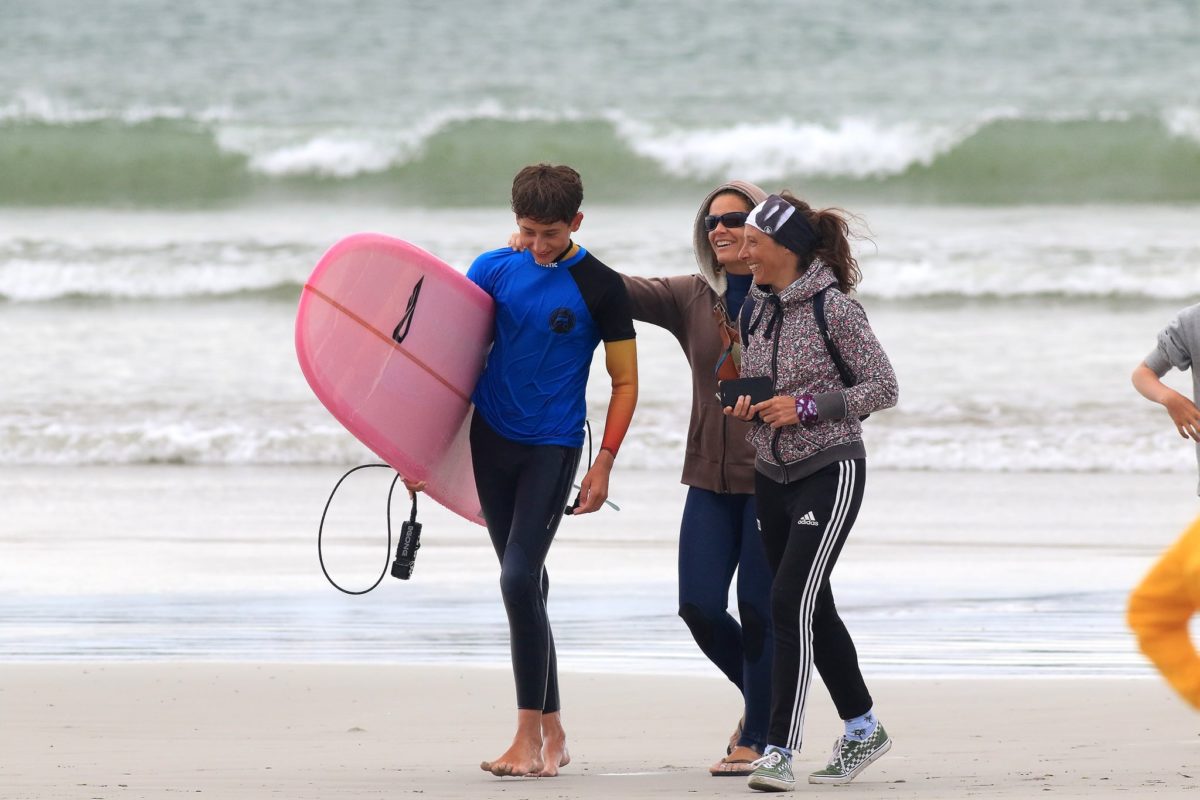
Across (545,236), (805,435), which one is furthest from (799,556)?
(545,236)

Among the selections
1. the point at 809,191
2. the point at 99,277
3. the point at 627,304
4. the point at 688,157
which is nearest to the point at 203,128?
the point at 99,277

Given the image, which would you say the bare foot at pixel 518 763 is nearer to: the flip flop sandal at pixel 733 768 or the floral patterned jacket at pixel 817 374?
the flip flop sandal at pixel 733 768

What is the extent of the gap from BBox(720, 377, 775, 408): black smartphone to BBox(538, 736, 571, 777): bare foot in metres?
1.04

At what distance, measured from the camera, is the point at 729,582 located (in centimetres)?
418

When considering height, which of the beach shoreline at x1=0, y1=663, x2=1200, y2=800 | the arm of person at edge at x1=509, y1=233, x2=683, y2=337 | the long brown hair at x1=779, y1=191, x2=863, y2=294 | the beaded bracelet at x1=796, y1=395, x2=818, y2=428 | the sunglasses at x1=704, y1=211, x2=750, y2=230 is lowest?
the beach shoreline at x1=0, y1=663, x2=1200, y2=800

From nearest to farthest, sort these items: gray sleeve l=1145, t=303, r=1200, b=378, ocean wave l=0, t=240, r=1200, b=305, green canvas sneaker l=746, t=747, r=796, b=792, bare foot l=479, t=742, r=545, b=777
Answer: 1. green canvas sneaker l=746, t=747, r=796, b=792
2. bare foot l=479, t=742, r=545, b=777
3. gray sleeve l=1145, t=303, r=1200, b=378
4. ocean wave l=0, t=240, r=1200, b=305

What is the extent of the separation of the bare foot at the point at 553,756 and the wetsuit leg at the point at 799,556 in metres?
0.62

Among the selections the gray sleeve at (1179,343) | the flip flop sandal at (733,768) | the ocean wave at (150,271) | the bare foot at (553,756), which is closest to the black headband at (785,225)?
the gray sleeve at (1179,343)

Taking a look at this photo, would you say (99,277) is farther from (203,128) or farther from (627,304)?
(627,304)

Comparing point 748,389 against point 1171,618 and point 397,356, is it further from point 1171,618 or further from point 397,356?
point 1171,618

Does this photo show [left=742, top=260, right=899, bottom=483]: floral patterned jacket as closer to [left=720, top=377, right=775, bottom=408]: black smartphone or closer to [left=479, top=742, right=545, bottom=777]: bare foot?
[left=720, top=377, right=775, bottom=408]: black smartphone

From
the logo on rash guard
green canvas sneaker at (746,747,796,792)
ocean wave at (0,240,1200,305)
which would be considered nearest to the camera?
green canvas sneaker at (746,747,796,792)

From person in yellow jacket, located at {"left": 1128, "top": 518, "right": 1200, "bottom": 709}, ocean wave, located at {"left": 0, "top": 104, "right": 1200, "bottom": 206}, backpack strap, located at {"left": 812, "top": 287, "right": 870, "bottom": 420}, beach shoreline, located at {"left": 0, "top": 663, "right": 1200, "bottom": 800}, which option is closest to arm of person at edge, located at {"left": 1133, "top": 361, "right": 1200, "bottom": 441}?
beach shoreline, located at {"left": 0, "top": 663, "right": 1200, "bottom": 800}

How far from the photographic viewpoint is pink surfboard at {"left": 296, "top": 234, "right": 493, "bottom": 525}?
4.55m
